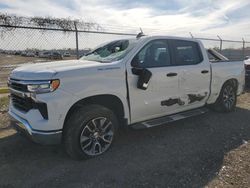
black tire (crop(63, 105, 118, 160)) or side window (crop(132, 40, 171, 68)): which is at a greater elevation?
side window (crop(132, 40, 171, 68))

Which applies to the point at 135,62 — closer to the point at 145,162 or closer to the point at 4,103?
the point at 145,162

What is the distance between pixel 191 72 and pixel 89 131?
8.13 ft

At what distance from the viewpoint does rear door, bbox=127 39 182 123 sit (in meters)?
4.51

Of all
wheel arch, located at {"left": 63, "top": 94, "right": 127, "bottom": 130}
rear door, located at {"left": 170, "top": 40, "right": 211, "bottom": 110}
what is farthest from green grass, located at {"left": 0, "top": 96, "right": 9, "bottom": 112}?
rear door, located at {"left": 170, "top": 40, "right": 211, "bottom": 110}

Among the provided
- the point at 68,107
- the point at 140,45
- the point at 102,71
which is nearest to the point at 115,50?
the point at 140,45

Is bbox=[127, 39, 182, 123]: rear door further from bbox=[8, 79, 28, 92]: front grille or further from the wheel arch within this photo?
bbox=[8, 79, 28, 92]: front grille

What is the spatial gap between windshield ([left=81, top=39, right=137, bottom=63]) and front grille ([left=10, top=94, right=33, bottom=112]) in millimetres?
1409

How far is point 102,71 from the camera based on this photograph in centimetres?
412

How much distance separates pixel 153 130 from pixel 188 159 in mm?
1463

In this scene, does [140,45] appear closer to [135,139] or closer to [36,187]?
[135,139]

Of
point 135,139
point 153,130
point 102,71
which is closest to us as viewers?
point 102,71

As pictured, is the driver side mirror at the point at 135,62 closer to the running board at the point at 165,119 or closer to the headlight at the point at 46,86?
the running board at the point at 165,119

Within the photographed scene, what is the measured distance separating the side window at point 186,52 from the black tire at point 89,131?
1.84 meters

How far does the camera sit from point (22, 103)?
13.3 feet
